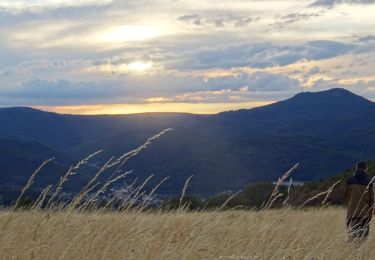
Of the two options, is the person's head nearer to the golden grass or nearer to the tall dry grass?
the tall dry grass

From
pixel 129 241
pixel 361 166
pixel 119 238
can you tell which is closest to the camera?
pixel 129 241

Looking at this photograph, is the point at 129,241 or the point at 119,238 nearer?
the point at 129,241

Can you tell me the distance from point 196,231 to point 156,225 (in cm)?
130

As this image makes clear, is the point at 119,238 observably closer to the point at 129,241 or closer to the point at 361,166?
the point at 129,241

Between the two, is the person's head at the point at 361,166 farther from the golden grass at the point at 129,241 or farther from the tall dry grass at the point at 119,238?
the golden grass at the point at 129,241

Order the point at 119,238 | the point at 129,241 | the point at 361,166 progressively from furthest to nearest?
the point at 361,166, the point at 119,238, the point at 129,241

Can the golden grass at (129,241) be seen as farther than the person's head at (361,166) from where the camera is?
No

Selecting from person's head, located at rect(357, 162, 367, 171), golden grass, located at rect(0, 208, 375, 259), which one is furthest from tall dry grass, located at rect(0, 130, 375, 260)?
person's head, located at rect(357, 162, 367, 171)

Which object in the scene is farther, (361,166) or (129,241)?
(361,166)

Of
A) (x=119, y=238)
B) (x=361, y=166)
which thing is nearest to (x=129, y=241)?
(x=119, y=238)

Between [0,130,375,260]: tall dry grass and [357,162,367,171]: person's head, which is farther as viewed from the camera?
[357,162,367,171]: person's head

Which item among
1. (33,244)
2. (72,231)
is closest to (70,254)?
(33,244)

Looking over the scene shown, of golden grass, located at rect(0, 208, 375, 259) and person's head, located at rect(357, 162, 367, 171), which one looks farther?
person's head, located at rect(357, 162, 367, 171)

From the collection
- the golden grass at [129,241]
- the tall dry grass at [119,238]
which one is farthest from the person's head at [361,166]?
the golden grass at [129,241]
